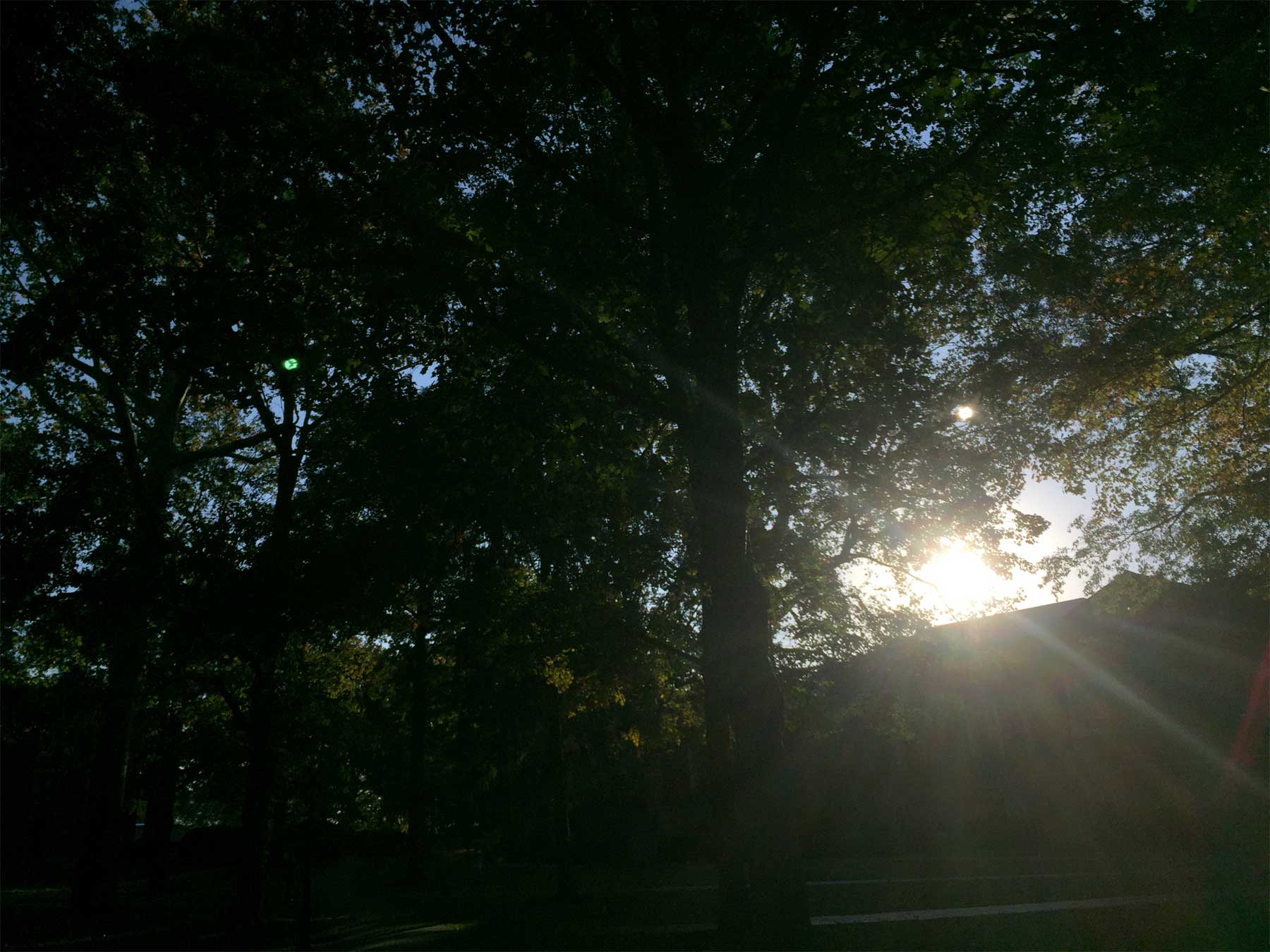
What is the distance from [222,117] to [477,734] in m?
17.6

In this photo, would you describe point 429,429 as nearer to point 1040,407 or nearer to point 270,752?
point 270,752

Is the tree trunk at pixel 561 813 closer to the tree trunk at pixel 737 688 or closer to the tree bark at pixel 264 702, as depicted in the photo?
the tree bark at pixel 264 702

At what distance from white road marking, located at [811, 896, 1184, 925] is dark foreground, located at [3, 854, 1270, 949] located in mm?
41

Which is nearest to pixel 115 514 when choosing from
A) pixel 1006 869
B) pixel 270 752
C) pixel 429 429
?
pixel 270 752

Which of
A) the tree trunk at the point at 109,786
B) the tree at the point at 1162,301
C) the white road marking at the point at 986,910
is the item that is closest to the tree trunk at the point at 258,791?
the tree trunk at the point at 109,786

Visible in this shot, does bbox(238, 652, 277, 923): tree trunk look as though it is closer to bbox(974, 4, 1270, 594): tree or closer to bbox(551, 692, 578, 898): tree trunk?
bbox(551, 692, 578, 898): tree trunk

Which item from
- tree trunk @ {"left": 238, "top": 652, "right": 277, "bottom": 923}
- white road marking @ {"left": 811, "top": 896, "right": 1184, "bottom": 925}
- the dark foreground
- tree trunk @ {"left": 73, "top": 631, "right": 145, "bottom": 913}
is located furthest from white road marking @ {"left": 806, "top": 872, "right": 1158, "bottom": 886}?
tree trunk @ {"left": 73, "top": 631, "right": 145, "bottom": 913}

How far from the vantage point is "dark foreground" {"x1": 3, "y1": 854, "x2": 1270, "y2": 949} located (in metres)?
10.2

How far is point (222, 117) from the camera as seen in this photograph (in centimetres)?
975

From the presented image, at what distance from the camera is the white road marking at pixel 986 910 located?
11883 millimetres

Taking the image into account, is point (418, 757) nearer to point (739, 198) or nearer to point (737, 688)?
point (737, 688)

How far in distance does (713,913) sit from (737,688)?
27.5ft

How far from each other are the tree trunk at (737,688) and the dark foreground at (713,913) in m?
0.51

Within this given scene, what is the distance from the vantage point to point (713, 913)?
615 inches
